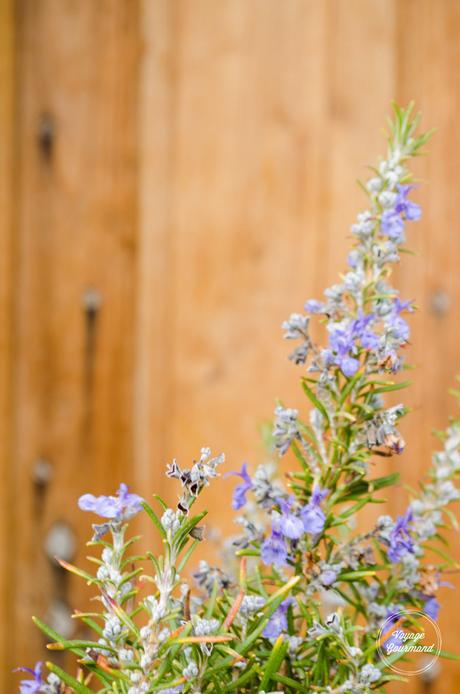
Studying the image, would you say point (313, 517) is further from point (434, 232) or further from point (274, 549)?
point (434, 232)

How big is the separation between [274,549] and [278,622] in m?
0.05

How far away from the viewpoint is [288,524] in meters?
0.39

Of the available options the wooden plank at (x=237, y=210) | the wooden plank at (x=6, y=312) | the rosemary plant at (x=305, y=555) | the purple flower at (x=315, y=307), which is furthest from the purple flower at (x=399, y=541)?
the wooden plank at (x=6, y=312)

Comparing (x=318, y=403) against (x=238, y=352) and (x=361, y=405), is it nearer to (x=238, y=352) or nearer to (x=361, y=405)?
(x=361, y=405)

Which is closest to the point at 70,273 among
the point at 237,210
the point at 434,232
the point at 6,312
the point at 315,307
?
the point at 6,312

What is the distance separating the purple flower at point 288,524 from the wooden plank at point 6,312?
1.00 m

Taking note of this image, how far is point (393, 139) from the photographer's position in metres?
0.48

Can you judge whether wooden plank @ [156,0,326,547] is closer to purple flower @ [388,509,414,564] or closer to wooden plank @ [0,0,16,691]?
wooden plank @ [0,0,16,691]

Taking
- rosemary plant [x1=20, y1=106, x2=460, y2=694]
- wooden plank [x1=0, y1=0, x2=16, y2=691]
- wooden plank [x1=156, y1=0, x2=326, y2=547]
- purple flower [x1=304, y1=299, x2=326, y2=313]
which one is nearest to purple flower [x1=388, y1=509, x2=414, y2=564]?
rosemary plant [x1=20, y1=106, x2=460, y2=694]

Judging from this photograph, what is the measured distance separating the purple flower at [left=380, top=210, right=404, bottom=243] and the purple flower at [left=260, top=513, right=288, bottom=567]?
16 centimetres

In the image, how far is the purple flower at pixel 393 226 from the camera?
0.44 meters

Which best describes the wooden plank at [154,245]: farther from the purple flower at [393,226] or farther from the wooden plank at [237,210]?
the purple flower at [393,226]

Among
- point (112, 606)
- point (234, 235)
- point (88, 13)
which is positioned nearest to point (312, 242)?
point (234, 235)

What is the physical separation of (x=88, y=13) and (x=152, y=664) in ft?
3.94
